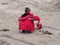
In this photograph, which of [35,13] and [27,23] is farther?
[35,13]

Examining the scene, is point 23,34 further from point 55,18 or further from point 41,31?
point 55,18

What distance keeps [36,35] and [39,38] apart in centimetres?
55

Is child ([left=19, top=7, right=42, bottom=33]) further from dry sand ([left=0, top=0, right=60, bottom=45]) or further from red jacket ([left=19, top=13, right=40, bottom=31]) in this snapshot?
dry sand ([left=0, top=0, right=60, bottom=45])

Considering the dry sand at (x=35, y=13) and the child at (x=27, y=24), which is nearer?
the dry sand at (x=35, y=13)

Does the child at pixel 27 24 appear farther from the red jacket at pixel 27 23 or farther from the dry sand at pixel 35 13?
the dry sand at pixel 35 13

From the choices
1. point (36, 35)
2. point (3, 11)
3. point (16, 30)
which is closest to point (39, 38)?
point (36, 35)

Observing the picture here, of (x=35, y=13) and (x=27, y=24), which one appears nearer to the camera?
(x=27, y=24)

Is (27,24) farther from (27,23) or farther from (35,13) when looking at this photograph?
(35,13)

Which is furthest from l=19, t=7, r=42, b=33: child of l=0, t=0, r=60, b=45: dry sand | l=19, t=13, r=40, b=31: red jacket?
l=0, t=0, r=60, b=45: dry sand

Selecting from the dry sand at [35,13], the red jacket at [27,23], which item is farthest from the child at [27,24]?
the dry sand at [35,13]

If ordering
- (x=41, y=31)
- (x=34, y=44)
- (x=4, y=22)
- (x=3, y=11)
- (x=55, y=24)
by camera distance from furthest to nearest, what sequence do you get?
(x=3, y=11) < (x=4, y=22) < (x=55, y=24) < (x=41, y=31) < (x=34, y=44)

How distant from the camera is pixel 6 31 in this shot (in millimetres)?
10578

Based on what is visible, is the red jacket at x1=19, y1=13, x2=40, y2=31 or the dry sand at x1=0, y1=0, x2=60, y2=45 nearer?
the dry sand at x1=0, y1=0, x2=60, y2=45

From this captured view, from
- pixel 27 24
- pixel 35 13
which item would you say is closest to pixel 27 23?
pixel 27 24
